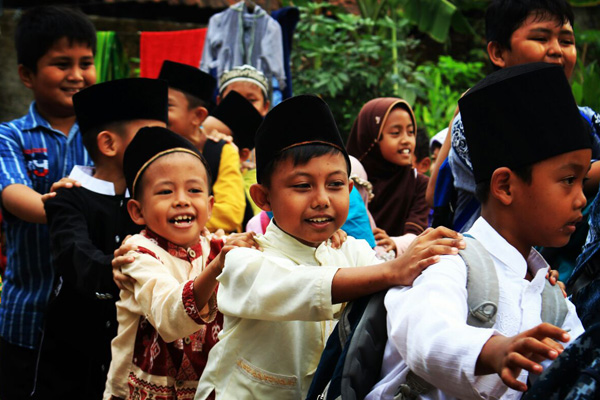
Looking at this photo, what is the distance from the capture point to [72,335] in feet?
11.2

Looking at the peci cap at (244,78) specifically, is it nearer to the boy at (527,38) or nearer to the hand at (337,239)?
the boy at (527,38)

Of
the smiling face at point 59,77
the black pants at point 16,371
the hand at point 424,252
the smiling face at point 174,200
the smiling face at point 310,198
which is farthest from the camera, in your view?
the smiling face at point 59,77

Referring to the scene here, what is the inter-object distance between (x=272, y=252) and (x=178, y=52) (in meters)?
6.07

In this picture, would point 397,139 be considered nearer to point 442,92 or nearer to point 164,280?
point 164,280

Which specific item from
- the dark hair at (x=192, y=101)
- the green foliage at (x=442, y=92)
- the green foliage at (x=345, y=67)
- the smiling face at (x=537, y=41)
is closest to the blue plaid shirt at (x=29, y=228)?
the dark hair at (x=192, y=101)

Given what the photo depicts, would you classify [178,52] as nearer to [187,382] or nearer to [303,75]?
[303,75]

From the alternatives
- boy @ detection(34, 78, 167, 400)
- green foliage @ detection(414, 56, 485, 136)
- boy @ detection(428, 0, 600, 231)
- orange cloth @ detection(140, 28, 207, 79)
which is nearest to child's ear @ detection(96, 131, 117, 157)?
boy @ detection(34, 78, 167, 400)

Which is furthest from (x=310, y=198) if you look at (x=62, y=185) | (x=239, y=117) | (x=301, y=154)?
(x=239, y=117)

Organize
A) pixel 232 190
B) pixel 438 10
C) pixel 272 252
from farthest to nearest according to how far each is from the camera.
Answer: pixel 438 10, pixel 232 190, pixel 272 252

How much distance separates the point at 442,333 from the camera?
1.59m

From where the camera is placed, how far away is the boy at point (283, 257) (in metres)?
2.23

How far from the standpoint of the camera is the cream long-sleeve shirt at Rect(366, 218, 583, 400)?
62.1 inches

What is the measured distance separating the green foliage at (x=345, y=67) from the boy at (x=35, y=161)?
193 inches

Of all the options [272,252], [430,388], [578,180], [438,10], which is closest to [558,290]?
[578,180]
